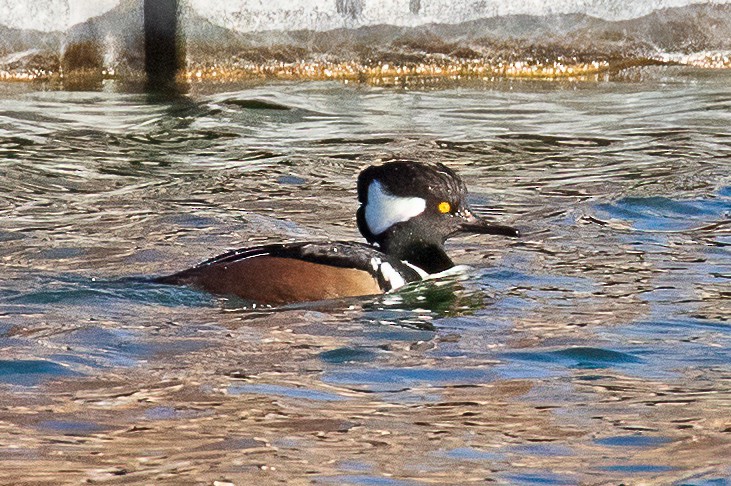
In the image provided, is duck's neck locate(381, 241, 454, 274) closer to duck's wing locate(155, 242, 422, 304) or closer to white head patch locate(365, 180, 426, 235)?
white head patch locate(365, 180, 426, 235)

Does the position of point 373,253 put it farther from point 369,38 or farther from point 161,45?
point 161,45

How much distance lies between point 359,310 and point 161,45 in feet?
24.0

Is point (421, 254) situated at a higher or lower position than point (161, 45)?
lower

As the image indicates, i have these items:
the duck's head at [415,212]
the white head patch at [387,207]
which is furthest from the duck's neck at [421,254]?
the white head patch at [387,207]

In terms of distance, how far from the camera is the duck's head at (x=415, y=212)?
6844 mm

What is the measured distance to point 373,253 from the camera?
263 inches

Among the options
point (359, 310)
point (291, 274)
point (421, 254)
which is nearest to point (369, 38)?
point (421, 254)

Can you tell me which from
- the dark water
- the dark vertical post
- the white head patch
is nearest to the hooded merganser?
the white head patch

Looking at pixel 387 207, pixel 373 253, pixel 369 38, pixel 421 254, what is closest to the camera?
pixel 373 253

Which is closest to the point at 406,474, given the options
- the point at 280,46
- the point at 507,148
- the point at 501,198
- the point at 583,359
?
the point at 583,359

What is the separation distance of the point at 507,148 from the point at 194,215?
10.4 ft

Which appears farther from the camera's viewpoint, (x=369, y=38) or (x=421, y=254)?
(x=369, y=38)

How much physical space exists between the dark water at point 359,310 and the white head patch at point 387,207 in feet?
1.24

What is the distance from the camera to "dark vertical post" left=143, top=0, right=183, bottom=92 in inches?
508
